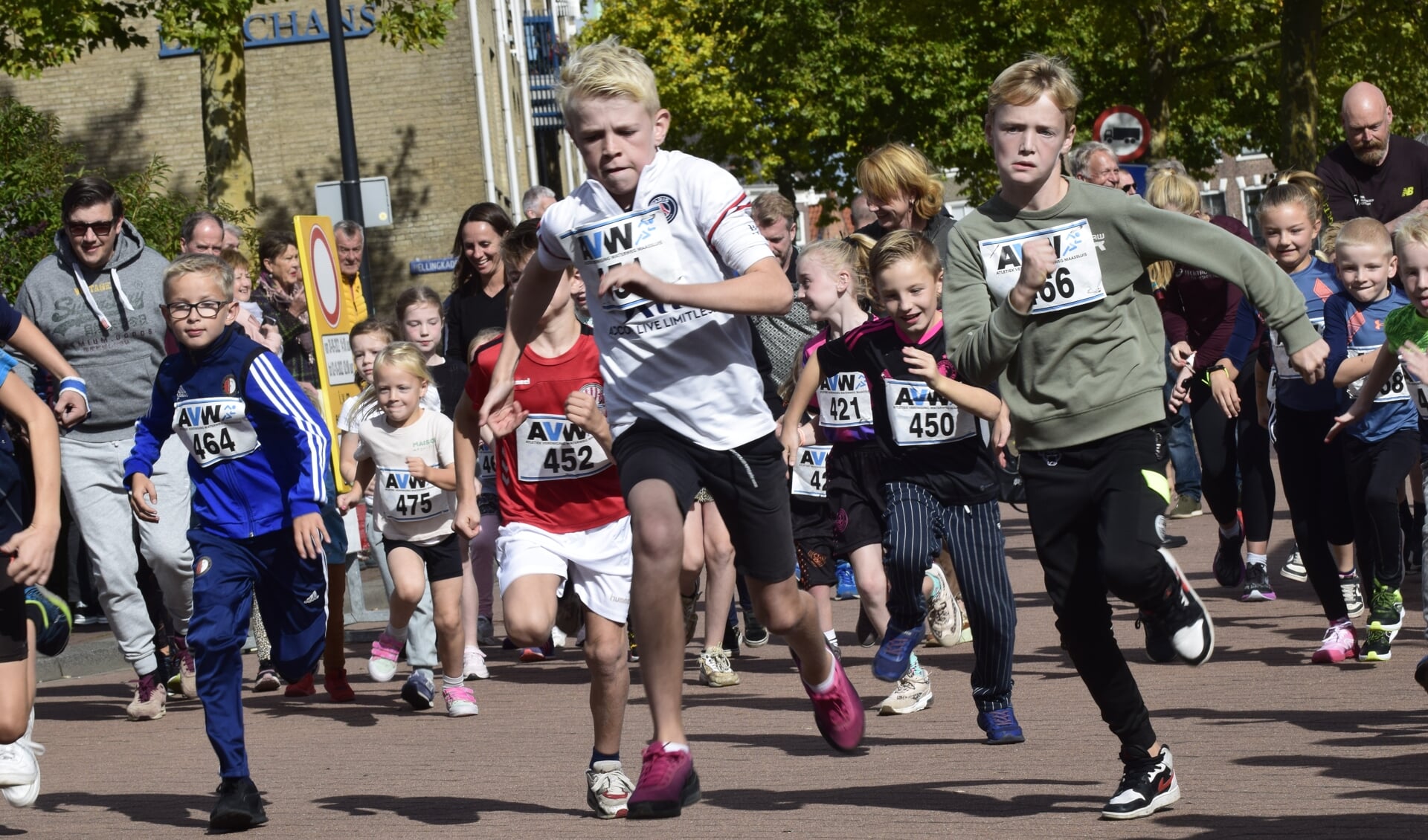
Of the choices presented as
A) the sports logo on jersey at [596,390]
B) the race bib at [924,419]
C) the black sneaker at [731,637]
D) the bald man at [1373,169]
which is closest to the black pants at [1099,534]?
the race bib at [924,419]

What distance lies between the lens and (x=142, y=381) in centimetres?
964

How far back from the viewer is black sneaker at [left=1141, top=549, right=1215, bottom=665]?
17.7 ft

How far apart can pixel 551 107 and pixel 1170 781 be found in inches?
1612

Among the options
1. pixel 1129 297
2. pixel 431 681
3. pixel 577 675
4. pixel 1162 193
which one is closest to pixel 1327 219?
pixel 1162 193

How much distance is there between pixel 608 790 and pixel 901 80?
3942 centimetres

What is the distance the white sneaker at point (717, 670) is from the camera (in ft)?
30.5

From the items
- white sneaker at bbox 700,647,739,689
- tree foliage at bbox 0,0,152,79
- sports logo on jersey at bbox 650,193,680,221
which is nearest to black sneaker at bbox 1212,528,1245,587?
white sneaker at bbox 700,647,739,689

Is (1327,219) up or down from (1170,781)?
up

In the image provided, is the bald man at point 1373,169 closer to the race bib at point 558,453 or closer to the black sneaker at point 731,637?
the black sneaker at point 731,637

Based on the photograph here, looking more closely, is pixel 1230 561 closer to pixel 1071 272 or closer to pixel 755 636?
pixel 755 636

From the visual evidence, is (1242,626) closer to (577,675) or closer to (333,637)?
(577,675)

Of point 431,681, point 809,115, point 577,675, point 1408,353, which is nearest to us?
point 1408,353

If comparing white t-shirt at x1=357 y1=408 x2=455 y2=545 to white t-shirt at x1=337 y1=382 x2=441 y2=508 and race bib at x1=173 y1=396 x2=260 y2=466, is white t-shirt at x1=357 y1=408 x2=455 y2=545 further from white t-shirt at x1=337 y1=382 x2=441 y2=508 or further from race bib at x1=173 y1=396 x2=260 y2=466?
race bib at x1=173 y1=396 x2=260 y2=466

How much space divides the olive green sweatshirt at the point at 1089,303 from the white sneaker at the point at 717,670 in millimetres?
3951
